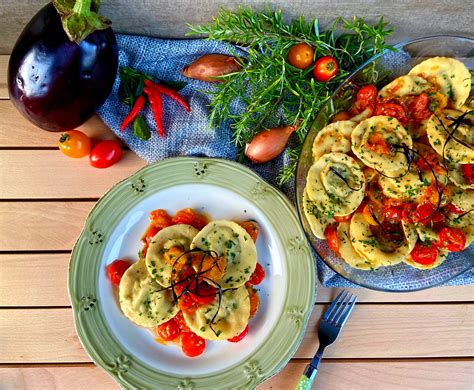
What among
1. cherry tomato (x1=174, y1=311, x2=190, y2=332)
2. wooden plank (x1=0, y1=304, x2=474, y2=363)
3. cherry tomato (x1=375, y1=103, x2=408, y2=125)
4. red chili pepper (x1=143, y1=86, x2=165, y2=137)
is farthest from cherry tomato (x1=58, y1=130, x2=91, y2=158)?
cherry tomato (x1=375, y1=103, x2=408, y2=125)

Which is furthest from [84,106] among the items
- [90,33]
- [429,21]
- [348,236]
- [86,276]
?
[429,21]

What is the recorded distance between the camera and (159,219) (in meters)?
1.98

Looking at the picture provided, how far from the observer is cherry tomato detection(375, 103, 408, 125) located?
1731mm

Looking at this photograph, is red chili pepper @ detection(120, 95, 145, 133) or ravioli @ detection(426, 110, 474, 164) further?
red chili pepper @ detection(120, 95, 145, 133)

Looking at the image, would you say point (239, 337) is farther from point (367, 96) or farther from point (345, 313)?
point (367, 96)

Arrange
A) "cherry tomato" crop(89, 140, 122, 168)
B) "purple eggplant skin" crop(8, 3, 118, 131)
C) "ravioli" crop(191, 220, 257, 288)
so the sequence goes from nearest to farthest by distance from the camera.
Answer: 1. "purple eggplant skin" crop(8, 3, 118, 131)
2. "ravioli" crop(191, 220, 257, 288)
3. "cherry tomato" crop(89, 140, 122, 168)

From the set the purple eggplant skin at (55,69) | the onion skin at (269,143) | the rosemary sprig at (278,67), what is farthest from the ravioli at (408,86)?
the purple eggplant skin at (55,69)

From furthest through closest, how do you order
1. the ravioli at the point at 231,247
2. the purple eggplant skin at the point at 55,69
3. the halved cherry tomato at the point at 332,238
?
1. the ravioli at the point at 231,247
2. the halved cherry tomato at the point at 332,238
3. the purple eggplant skin at the point at 55,69

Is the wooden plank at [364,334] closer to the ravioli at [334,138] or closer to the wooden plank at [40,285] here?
the wooden plank at [40,285]

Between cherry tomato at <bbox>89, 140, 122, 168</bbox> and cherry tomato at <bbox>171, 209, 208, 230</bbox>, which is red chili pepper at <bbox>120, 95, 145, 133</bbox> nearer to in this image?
cherry tomato at <bbox>89, 140, 122, 168</bbox>

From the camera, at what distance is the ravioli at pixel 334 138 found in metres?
1.78

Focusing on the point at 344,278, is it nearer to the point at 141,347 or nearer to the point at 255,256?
the point at 255,256

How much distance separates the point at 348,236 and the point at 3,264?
1.42m

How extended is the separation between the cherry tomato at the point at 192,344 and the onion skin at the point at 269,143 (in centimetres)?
76
